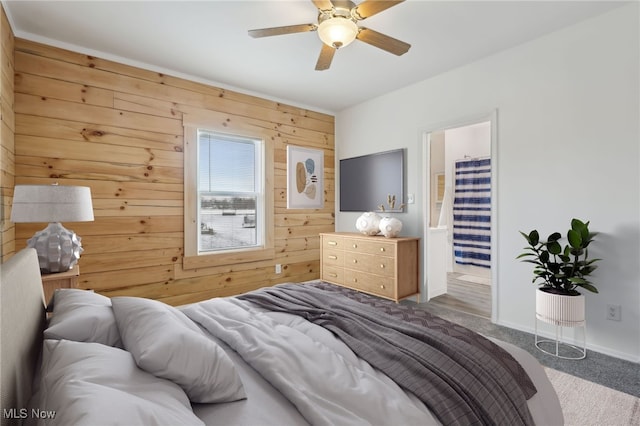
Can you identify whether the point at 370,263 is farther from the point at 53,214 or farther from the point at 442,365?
the point at 53,214

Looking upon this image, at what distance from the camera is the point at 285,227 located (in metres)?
4.47

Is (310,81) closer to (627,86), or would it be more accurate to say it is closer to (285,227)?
(285,227)

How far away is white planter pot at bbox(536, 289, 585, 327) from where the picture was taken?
2443mm

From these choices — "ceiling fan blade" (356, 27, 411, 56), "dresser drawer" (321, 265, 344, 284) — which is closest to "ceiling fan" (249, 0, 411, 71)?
"ceiling fan blade" (356, 27, 411, 56)

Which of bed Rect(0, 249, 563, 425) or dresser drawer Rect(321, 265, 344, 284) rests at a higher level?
bed Rect(0, 249, 563, 425)

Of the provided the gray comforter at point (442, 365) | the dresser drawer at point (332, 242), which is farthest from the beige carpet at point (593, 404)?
the dresser drawer at point (332, 242)

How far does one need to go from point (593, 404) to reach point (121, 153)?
4.20 meters

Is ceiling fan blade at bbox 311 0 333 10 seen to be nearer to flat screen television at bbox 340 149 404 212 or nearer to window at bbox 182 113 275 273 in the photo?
window at bbox 182 113 275 273

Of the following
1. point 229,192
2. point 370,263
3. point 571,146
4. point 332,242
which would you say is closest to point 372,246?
point 370,263

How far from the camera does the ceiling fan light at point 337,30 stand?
219cm

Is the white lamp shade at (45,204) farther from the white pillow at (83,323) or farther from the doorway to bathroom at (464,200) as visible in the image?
the doorway to bathroom at (464,200)

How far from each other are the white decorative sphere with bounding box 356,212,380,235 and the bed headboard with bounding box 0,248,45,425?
130 inches

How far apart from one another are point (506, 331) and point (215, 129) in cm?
375

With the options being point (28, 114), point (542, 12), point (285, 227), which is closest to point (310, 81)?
point (285, 227)
